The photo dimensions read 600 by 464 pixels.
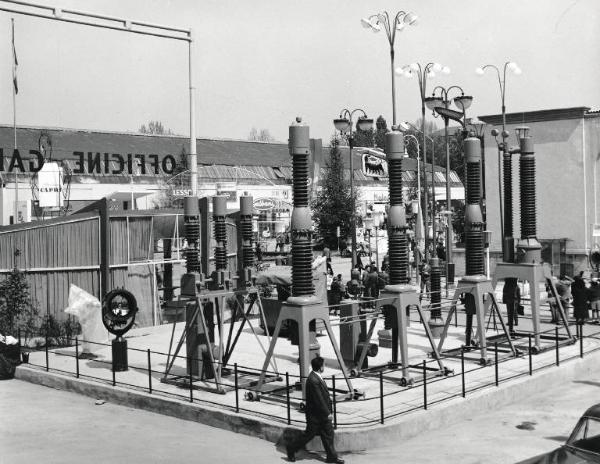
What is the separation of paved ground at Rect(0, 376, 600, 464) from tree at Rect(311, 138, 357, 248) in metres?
42.5

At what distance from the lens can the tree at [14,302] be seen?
73.8 feet

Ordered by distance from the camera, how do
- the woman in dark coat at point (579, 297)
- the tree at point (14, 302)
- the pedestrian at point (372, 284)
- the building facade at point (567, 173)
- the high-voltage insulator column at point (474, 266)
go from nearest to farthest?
the high-voltage insulator column at point (474, 266), the tree at point (14, 302), the woman in dark coat at point (579, 297), the pedestrian at point (372, 284), the building facade at point (567, 173)

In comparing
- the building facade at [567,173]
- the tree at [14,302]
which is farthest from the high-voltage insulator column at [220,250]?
the building facade at [567,173]

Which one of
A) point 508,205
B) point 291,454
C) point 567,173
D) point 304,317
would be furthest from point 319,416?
point 567,173

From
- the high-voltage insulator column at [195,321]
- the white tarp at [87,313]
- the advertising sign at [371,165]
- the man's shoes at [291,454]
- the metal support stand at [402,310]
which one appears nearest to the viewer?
the man's shoes at [291,454]

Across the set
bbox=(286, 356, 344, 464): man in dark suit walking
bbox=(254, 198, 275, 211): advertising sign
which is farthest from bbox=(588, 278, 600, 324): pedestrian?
bbox=(254, 198, 275, 211): advertising sign

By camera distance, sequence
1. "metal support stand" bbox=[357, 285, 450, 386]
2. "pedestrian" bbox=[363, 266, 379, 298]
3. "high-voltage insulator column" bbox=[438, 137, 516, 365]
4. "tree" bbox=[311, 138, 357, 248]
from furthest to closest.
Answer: "tree" bbox=[311, 138, 357, 248]
"pedestrian" bbox=[363, 266, 379, 298]
"high-voltage insulator column" bbox=[438, 137, 516, 365]
"metal support stand" bbox=[357, 285, 450, 386]

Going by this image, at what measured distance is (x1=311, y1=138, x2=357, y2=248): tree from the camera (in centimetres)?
5816

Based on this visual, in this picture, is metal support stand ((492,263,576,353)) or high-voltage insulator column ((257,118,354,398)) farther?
metal support stand ((492,263,576,353))

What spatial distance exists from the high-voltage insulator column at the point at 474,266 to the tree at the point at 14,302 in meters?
12.3

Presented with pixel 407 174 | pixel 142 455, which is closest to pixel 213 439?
pixel 142 455

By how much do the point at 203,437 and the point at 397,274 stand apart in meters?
5.11

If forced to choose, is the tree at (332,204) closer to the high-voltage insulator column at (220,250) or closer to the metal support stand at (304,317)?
the high-voltage insulator column at (220,250)

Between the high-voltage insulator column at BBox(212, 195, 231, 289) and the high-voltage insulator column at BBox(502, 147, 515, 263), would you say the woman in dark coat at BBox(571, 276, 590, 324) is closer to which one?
the high-voltage insulator column at BBox(502, 147, 515, 263)
